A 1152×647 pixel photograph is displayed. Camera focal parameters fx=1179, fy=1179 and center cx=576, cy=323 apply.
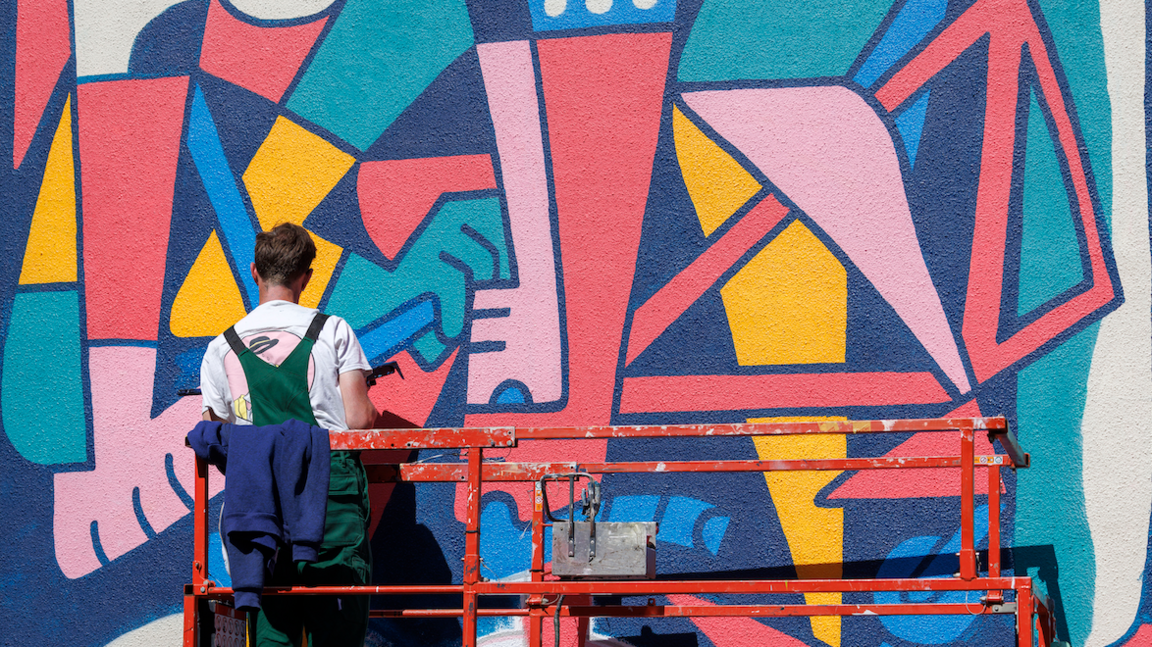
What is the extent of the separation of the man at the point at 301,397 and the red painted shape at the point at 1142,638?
11.4ft

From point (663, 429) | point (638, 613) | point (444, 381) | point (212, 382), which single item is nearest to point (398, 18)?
point (444, 381)

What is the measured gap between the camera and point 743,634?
5676mm

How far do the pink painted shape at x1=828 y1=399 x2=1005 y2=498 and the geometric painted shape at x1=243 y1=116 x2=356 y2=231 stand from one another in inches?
122

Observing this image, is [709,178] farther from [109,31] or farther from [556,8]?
[109,31]

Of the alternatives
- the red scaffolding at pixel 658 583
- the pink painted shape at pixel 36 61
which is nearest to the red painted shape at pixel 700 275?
the red scaffolding at pixel 658 583

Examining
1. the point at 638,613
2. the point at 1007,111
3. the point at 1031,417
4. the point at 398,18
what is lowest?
the point at 638,613

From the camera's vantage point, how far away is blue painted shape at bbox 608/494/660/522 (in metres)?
5.79

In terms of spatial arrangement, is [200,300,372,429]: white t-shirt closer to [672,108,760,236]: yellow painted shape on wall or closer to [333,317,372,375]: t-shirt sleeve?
[333,317,372,375]: t-shirt sleeve

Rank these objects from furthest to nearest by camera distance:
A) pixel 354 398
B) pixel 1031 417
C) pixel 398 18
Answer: pixel 398 18 < pixel 1031 417 < pixel 354 398

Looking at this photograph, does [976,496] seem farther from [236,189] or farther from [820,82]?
[236,189]

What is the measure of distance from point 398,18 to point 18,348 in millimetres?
2744

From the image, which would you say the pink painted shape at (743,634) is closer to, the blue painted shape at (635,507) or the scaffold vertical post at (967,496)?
the blue painted shape at (635,507)

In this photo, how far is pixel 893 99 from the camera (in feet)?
19.2

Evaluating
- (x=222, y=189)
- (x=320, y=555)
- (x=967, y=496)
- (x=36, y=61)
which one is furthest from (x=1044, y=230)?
(x=36, y=61)
